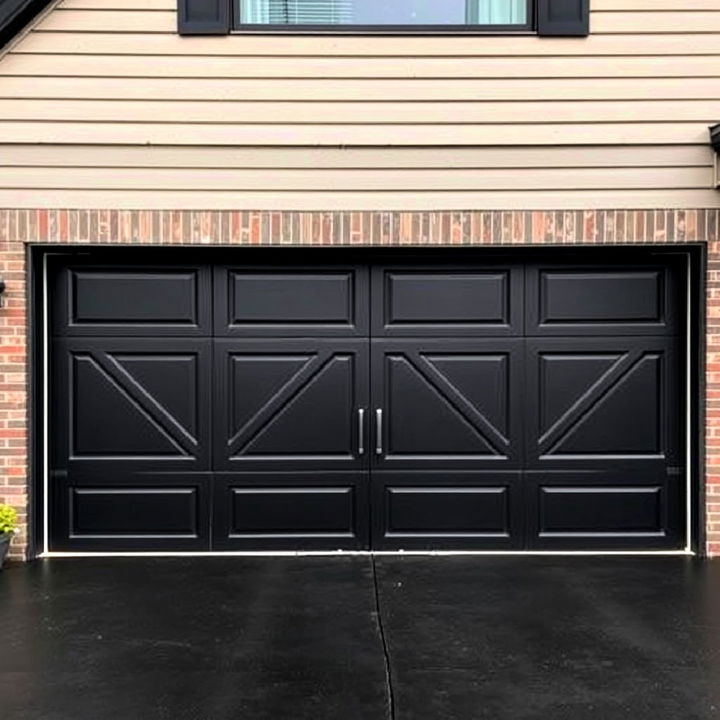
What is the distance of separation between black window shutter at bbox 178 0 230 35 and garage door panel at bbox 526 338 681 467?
3.20 meters

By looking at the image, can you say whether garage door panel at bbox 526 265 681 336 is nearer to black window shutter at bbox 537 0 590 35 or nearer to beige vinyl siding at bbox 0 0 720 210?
beige vinyl siding at bbox 0 0 720 210

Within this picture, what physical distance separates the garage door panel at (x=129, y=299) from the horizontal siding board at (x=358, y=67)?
1375 mm

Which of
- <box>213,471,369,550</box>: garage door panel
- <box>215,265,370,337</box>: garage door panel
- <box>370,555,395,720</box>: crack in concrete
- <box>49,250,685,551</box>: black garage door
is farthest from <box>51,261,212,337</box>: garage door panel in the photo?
<box>370,555,395,720</box>: crack in concrete

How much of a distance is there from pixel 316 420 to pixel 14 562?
2.36 meters

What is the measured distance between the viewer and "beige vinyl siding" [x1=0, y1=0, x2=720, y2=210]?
6395 millimetres

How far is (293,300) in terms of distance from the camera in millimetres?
6699

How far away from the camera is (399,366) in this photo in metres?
6.71

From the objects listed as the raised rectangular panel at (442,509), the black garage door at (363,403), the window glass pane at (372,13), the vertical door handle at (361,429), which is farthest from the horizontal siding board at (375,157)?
the raised rectangular panel at (442,509)

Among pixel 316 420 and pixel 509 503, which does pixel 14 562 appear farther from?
pixel 509 503

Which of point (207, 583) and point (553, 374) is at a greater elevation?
point (553, 374)

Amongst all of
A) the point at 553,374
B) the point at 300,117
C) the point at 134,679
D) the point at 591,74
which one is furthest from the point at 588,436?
the point at 134,679

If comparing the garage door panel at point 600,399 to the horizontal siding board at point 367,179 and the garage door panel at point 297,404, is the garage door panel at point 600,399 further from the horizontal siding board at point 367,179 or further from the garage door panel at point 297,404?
the garage door panel at point 297,404

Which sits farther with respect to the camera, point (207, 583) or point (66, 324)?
point (66, 324)

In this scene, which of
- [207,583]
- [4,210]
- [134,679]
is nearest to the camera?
[134,679]
